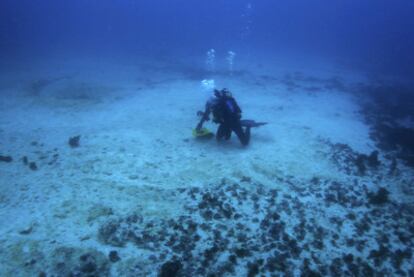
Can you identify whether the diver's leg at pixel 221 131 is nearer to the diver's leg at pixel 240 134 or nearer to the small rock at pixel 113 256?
the diver's leg at pixel 240 134

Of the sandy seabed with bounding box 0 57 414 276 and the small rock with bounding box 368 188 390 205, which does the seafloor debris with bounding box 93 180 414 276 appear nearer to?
the sandy seabed with bounding box 0 57 414 276

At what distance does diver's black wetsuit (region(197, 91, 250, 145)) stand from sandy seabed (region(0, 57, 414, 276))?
379 millimetres

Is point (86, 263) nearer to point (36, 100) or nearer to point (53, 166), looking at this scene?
point (53, 166)

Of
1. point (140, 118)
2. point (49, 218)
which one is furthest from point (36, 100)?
point (49, 218)

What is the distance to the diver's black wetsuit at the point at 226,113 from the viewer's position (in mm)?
8633

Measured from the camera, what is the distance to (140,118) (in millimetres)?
11656

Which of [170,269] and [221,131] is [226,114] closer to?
[221,131]

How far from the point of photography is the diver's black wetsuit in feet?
28.3

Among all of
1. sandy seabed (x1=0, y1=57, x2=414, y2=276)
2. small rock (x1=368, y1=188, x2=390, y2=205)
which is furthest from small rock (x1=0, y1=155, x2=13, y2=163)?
small rock (x1=368, y1=188, x2=390, y2=205)

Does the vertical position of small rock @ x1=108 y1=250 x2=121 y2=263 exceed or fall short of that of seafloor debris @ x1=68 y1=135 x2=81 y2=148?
it falls short

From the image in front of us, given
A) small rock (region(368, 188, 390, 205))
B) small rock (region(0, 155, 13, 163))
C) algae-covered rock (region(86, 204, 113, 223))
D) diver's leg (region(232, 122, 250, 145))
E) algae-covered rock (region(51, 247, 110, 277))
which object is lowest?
algae-covered rock (region(51, 247, 110, 277))

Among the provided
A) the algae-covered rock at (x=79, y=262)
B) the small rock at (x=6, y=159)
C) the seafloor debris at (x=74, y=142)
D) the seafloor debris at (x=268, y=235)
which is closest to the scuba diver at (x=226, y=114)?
the seafloor debris at (x=268, y=235)

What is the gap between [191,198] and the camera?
6.33 meters

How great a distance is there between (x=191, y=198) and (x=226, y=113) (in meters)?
3.34
